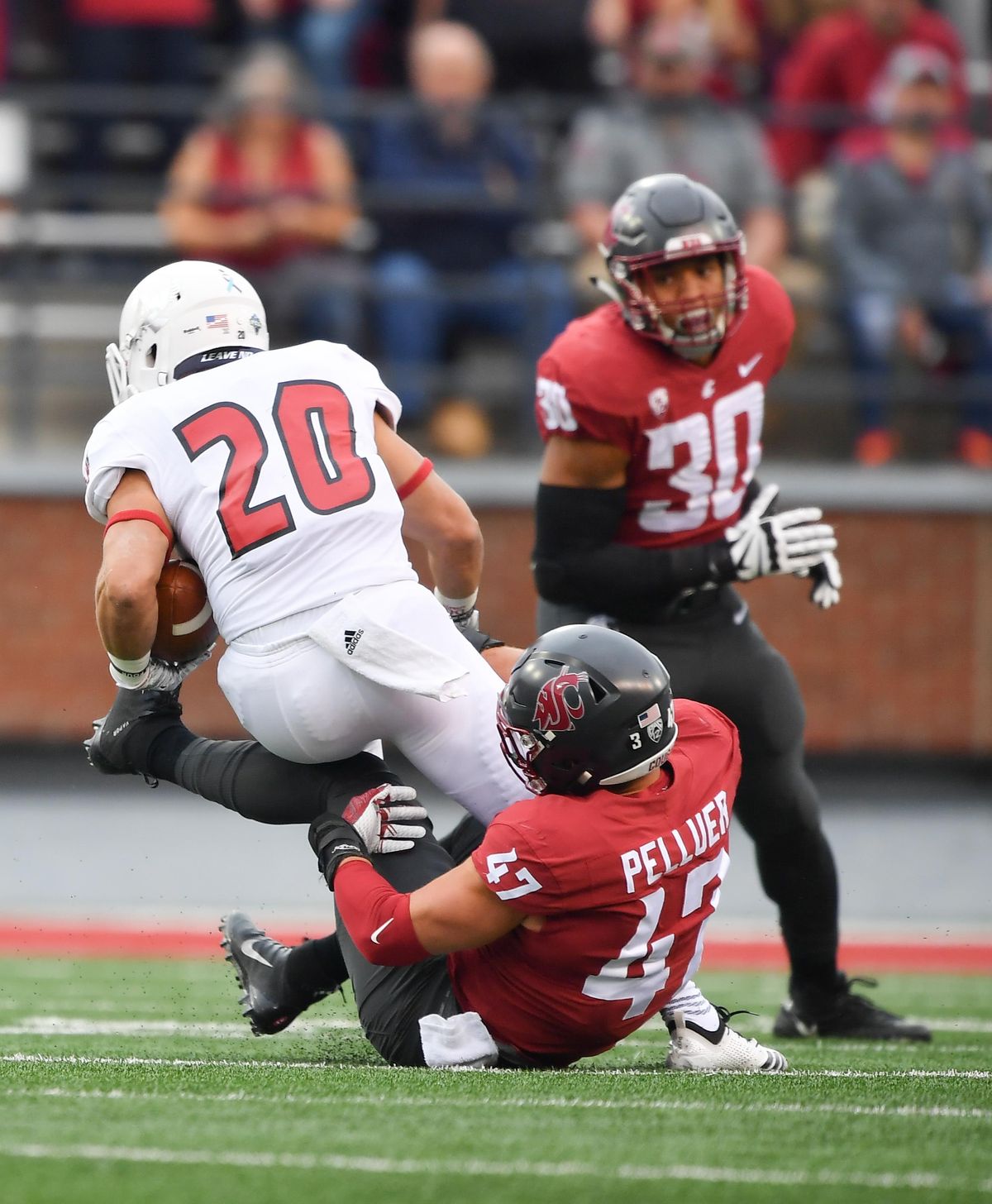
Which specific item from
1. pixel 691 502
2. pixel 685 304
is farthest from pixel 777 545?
pixel 685 304

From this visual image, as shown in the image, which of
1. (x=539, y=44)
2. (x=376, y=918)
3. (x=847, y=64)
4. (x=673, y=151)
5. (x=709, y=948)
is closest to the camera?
(x=376, y=918)

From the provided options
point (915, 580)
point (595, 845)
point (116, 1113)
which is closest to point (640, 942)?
point (595, 845)

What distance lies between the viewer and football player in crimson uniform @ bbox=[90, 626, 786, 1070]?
3543 mm

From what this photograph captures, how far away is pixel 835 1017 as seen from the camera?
4.89 metres

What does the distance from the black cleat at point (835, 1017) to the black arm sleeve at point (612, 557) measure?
3.69 feet

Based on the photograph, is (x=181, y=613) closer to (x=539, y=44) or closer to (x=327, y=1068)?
(x=327, y=1068)

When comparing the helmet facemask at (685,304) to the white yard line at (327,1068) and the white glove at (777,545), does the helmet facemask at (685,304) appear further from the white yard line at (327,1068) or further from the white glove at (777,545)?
the white yard line at (327,1068)

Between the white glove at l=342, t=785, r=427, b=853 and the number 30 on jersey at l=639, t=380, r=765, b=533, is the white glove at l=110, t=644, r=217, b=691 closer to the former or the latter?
the white glove at l=342, t=785, r=427, b=853

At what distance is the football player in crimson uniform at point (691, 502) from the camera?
454cm

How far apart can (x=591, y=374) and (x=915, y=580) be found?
4.99 metres

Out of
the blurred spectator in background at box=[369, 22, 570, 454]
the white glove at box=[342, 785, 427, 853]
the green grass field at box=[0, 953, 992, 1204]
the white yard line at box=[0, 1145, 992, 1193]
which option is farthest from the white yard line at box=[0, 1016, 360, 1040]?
the blurred spectator in background at box=[369, 22, 570, 454]

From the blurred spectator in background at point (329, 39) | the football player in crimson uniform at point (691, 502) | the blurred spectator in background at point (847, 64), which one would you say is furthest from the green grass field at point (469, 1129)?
the blurred spectator in background at point (329, 39)

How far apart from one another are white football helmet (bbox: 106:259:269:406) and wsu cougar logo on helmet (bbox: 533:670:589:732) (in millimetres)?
1181

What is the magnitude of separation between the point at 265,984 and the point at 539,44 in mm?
7273
